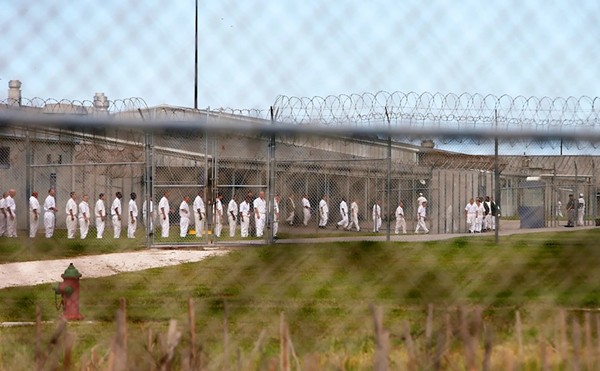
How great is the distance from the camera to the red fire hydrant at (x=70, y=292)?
3625 mm

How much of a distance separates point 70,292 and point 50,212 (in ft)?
3.06

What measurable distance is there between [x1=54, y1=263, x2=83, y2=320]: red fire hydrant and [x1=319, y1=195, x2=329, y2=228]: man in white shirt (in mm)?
827

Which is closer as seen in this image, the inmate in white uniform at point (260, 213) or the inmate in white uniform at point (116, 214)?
the inmate in white uniform at point (260, 213)

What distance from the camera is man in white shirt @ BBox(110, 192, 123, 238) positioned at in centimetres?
438

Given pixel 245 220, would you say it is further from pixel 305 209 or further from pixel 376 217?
pixel 305 209

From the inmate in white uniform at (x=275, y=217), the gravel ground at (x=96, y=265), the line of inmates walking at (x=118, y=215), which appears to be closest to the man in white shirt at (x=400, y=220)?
the line of inmates walking at (x=118, y=215)

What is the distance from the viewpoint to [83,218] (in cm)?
376

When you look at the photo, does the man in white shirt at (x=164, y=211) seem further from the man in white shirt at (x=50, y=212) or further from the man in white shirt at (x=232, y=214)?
the man in white shirt at (x=50, y=212)

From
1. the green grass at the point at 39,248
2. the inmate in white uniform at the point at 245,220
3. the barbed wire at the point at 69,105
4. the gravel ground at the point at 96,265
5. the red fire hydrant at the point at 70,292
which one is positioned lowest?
the red fire hydrant at the point at 70,292

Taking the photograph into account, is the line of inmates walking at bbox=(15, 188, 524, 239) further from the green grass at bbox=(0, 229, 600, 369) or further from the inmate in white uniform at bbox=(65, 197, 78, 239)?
the green grass at bbox=(0, 229, 600, 369)

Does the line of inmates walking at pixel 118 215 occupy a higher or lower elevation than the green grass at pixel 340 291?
higher

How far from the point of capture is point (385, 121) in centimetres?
293

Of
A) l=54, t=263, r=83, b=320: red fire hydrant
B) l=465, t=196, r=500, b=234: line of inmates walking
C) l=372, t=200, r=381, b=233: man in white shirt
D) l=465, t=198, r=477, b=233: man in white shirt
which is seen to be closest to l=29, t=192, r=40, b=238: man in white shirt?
l=54, t=263, r=83, b=320: red fire hydrant

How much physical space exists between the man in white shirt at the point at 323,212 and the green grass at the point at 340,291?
80 millimetres
